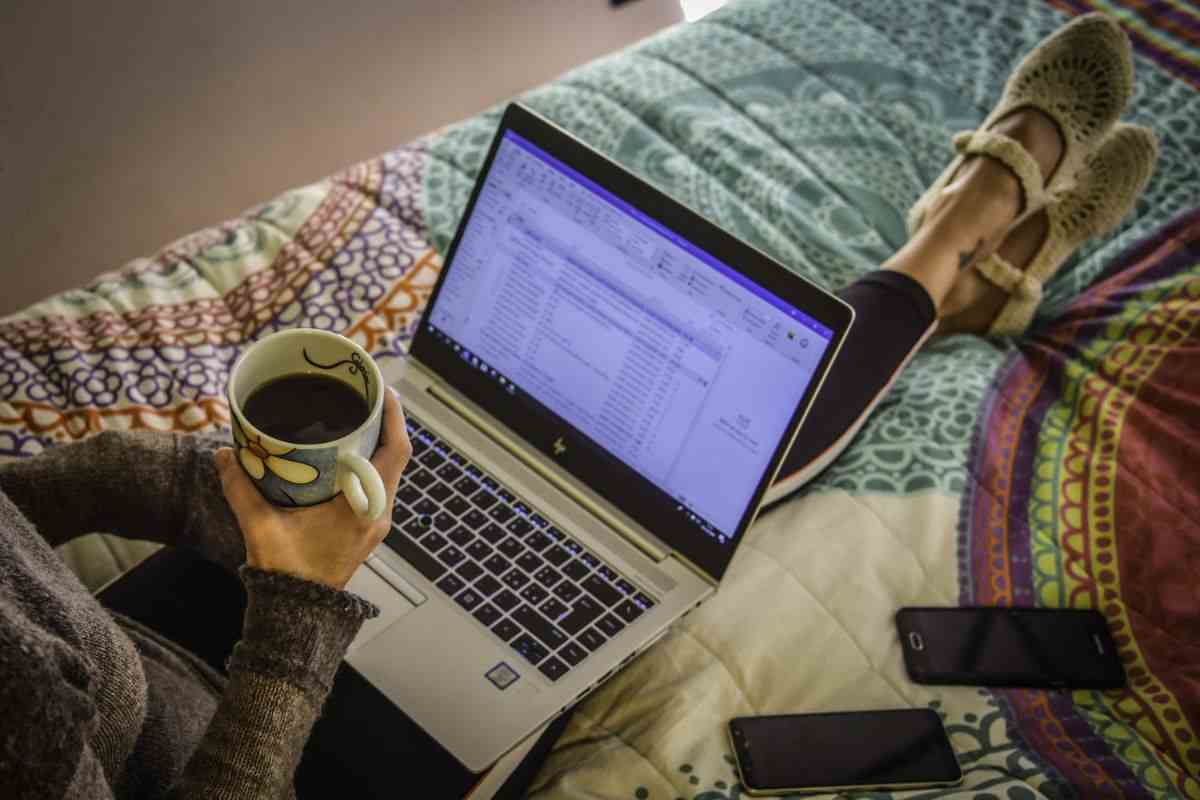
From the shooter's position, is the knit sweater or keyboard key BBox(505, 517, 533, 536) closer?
the knit sweater

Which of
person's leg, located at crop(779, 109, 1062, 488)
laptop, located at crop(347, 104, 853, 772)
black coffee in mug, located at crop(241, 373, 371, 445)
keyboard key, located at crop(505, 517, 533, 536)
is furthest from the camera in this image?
person's leg, located at crop(779, 109, 1062, 488)

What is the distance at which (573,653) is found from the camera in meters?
0.86

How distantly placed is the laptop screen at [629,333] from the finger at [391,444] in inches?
10.7

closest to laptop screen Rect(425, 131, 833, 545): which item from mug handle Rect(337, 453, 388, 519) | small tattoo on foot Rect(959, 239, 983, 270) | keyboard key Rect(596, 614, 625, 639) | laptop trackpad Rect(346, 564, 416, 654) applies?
keyboard key Rect(596, 614, 625, 639)

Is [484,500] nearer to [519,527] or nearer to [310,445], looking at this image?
[519,527]

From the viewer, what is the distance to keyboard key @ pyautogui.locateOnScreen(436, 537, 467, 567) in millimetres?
913

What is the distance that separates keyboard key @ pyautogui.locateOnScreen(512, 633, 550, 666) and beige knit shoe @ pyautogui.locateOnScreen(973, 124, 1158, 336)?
77 centimetres

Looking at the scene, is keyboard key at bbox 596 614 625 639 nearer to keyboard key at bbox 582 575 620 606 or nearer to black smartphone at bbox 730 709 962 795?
keyboard key at bbox 582 575 620 606

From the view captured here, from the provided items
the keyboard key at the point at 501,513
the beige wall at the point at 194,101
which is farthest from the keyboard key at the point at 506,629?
the beige wall at the point at 194,101

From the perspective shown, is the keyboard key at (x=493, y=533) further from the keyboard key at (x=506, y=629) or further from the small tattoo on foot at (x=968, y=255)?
the small tattoo on foot at (x=968, y=255)

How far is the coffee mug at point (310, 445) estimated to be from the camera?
2.06 ft

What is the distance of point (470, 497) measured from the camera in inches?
37.5

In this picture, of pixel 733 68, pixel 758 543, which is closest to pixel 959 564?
pixel 758 543

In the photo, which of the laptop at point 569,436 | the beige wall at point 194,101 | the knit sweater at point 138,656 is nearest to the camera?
the knit sweater at point 138,656
